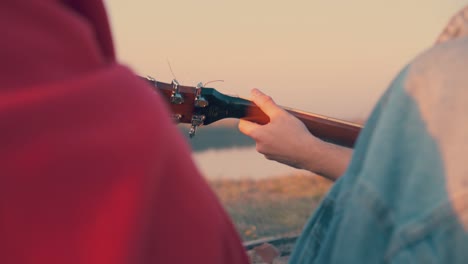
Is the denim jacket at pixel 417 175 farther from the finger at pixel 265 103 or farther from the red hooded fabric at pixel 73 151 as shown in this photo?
the finger at pixel 265 103

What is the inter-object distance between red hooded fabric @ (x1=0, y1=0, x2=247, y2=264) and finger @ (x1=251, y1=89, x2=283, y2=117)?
161 centimetres

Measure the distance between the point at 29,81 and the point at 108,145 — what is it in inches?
4.3

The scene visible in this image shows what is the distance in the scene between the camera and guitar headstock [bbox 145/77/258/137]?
6.72 feet

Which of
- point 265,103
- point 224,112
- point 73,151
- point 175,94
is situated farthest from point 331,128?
point 73,151

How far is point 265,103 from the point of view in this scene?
2344mm

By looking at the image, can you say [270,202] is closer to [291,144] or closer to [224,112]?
[224,112]

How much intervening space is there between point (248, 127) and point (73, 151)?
1775 mm

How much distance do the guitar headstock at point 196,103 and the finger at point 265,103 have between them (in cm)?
5

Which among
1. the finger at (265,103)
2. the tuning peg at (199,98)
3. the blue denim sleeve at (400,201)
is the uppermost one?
the blue denim sleeve at (400,201)

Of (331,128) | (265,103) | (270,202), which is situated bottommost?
(270,202)

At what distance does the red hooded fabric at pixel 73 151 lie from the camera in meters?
0.63

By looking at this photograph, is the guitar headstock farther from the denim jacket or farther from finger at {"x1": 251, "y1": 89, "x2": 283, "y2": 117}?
the denim jacket

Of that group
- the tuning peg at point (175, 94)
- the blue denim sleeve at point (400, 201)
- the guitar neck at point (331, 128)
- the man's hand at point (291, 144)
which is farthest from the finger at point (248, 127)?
the blue denim sleeve at point (400, 201)

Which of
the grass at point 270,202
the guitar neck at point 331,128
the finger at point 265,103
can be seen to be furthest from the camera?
the grass at point 270,202
